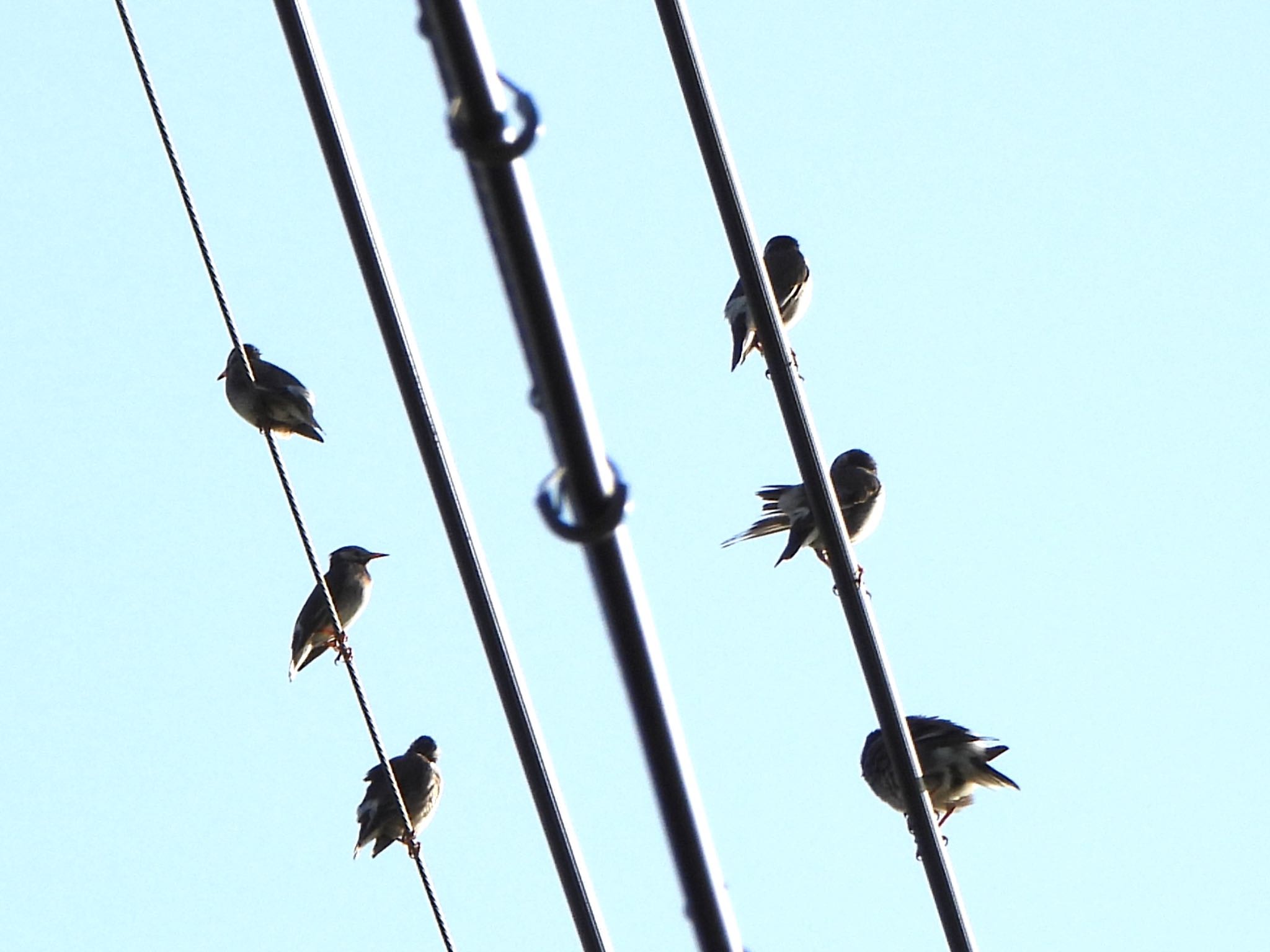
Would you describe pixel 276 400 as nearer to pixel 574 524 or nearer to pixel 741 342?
pixel 741 342

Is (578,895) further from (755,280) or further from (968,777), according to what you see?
(968,777)

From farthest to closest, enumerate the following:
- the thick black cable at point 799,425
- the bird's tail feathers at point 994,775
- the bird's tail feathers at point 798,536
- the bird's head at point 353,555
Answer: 1. the bird's head at point 353,555
2. the bird's tail feathers at point 798,536
3. the bird's tail feathers at point 994,775
4. the thick black cable at point 799,425

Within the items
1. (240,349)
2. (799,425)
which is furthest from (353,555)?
(799,425)

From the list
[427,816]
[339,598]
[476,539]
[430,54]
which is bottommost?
[430,54]

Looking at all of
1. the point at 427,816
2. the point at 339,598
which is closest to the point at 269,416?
the point at 339,598

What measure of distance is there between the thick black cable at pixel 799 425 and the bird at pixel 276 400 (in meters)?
6.25

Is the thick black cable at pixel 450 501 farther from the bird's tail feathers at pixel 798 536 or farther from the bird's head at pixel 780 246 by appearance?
the bird's head at pixel 780 246

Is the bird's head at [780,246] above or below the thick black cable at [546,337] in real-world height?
above

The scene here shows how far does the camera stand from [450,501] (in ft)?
12.7

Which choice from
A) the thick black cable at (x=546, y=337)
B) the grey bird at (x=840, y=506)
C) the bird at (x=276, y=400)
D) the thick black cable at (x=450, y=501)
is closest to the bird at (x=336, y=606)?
the bird at (x=276, y=400)

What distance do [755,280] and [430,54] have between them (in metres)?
2.20

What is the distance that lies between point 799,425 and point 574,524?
2.09 metres

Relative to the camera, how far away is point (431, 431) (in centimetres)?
380

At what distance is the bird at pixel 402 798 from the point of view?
30.8 feet
